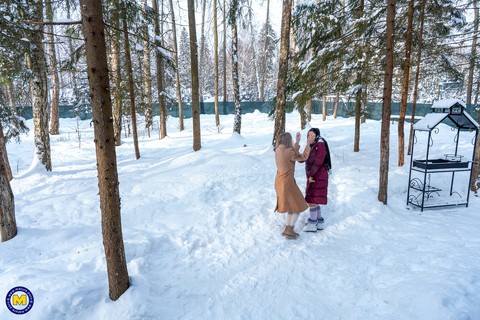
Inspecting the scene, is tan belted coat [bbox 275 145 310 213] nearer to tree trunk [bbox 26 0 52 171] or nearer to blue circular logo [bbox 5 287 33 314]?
blue circular logo [bbox 5 287 33 314]

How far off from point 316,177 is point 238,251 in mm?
2034

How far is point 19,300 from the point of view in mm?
3125

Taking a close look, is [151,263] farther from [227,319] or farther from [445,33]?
[445,33]

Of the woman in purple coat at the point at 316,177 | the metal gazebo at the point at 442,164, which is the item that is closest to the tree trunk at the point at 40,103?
the woman in purple coat at the point at 316,177

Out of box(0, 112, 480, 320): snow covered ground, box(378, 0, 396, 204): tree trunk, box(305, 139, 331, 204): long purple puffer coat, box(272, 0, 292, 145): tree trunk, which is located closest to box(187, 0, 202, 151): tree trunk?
box(0, 112, 480, 320): snow covered ground

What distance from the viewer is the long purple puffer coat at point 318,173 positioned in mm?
5324

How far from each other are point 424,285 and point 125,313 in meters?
3.64

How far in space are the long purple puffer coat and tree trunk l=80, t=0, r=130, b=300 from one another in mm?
3522

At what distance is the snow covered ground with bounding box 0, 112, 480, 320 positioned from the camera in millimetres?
3387

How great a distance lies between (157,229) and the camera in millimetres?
5402

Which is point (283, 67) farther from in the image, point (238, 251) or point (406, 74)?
point (238, 251)

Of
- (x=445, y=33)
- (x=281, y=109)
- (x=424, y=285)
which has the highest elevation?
(x=445, y=33)

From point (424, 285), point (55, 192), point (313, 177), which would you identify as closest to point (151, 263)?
point (313, 177)

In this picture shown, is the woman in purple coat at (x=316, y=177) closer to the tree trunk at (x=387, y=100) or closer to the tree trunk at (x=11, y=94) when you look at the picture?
the tree trunk at (x=387, y=100)
